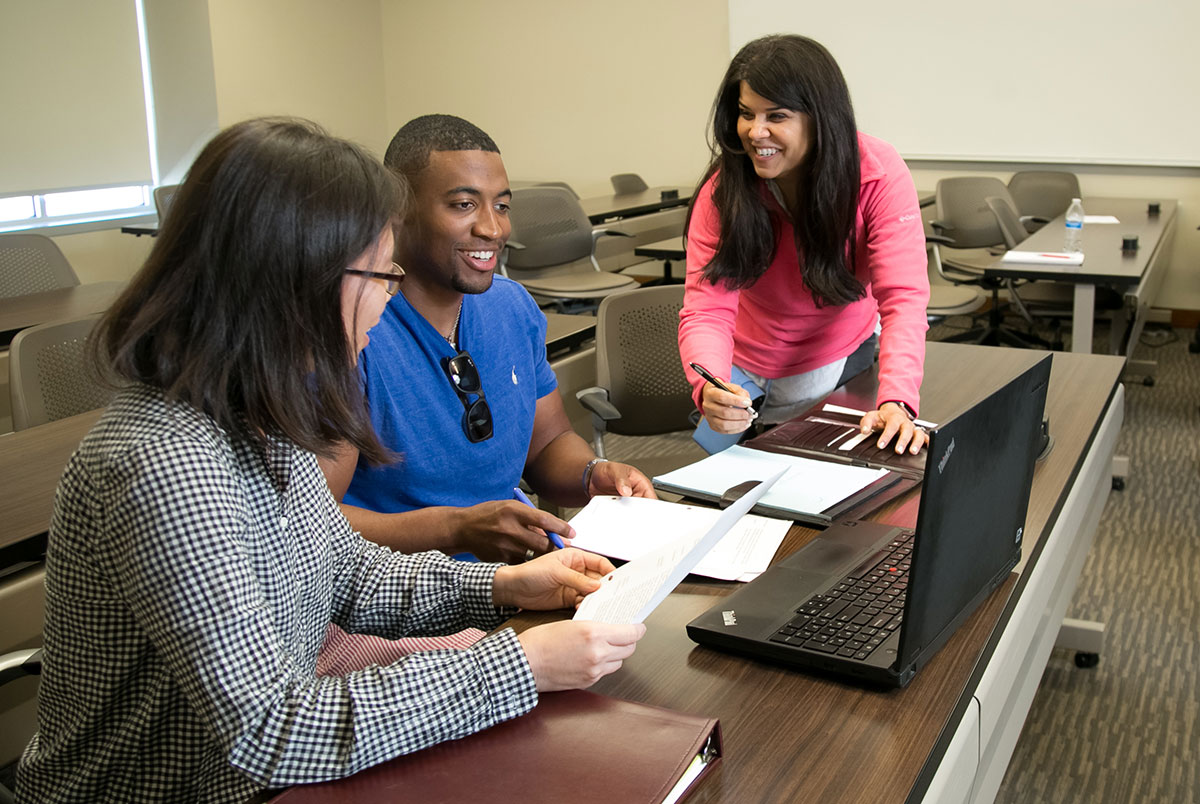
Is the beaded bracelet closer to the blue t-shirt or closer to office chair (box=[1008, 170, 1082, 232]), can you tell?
the blue t-shirt

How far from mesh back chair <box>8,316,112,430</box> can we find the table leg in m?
3.43

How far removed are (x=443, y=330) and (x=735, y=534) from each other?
0.57 m

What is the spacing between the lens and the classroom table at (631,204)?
5.78 m

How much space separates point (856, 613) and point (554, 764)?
0.45 metres

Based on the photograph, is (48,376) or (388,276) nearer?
(388,276)

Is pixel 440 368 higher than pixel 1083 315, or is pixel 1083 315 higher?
pixel 440 368

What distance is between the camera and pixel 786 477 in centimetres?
165

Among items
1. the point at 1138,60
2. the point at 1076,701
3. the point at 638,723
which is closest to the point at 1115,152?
the point at 1138,60

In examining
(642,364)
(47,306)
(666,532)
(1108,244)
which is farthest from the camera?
(1108,244)

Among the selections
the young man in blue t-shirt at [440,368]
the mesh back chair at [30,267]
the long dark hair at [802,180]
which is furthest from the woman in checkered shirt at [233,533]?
the mesh back chair at [30,267]

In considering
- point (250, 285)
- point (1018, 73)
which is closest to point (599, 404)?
point (250, 285)

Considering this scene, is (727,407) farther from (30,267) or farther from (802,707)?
(30,267)

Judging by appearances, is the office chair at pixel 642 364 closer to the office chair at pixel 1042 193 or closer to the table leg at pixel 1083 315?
the table leg at pixel 1083 315

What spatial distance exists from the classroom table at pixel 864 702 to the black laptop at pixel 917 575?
3cm
